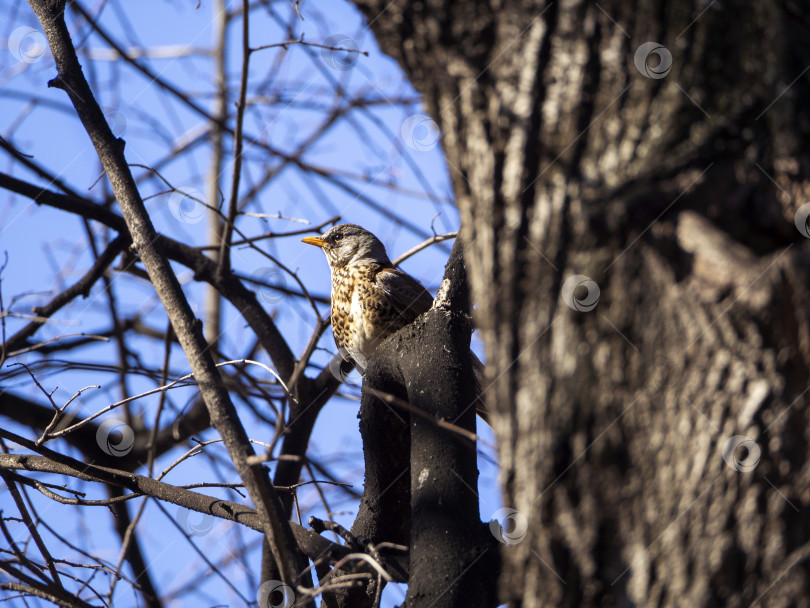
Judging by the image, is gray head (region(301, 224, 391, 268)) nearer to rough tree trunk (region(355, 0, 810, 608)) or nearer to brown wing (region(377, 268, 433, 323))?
brown wing (region(377, 268, 433, 323))

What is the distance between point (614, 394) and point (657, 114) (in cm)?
41

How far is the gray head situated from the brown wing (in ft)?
1.21

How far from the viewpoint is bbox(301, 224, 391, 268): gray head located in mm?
4301

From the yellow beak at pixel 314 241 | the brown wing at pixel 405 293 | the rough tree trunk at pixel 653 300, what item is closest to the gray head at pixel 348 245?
the yellow beak at pixel 314 241

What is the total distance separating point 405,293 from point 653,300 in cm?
272

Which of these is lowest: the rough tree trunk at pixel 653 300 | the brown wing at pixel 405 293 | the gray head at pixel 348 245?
the rough tree trunk at pixel 653 300

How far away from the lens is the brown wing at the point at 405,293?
3.67m

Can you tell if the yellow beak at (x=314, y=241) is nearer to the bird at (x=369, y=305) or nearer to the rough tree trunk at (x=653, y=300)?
the bird at (x=369, y=305)

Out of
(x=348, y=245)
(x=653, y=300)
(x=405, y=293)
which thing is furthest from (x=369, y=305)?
(x=653, y=300)

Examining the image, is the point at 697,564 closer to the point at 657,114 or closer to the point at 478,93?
the point at 657,114

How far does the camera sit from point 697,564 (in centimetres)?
107

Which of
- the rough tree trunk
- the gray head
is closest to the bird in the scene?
the gray head

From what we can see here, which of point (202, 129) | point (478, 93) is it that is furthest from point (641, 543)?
point (202, 129)

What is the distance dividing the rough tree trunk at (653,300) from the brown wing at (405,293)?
2466mm
